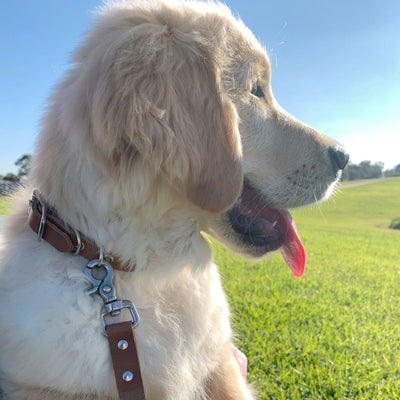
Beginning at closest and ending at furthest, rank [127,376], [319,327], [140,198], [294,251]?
[127,376] → [140,198] → [294,251] → [319,327]

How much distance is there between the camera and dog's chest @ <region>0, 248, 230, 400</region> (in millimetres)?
1236

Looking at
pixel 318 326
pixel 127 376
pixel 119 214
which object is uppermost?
pixel 119 214

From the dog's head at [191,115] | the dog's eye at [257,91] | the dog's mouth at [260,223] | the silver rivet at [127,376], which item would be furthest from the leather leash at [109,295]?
the dog's eye at [257,91]

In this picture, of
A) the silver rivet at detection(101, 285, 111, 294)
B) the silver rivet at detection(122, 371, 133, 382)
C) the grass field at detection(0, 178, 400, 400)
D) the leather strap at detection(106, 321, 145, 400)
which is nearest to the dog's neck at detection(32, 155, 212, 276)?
the silver rivet at detection(101, 285, 111, 294)

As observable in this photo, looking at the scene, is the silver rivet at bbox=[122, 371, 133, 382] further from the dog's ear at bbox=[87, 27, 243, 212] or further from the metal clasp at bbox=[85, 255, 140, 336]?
the dog's ear at bbox=[87, 27, 243, 212]

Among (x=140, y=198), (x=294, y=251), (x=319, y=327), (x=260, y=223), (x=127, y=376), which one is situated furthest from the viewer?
(x=319, y=327)

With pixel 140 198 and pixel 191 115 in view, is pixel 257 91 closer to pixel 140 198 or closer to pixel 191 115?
pixel 191 115

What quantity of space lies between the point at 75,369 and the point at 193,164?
845mm

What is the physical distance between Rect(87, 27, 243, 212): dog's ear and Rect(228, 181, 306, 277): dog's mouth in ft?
1.08

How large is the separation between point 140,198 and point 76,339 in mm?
560

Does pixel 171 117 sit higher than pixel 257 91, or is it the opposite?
pixel 257 91

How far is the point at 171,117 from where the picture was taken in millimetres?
1272

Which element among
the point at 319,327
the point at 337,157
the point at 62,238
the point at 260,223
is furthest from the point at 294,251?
the point at 319,327

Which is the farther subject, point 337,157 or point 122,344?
point 337,157
